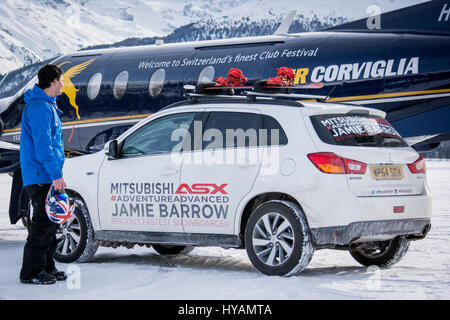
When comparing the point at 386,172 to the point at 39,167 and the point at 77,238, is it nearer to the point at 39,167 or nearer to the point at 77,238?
the point at 39,167

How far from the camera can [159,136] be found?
29.5 ft

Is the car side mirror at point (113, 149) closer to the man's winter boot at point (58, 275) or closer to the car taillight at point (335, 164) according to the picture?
the man's winter boot at point (58, 275)

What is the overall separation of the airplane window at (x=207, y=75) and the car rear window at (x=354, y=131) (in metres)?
6.39

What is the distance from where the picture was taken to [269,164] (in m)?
7.96

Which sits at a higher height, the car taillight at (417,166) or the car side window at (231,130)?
the car side window at (231,130)

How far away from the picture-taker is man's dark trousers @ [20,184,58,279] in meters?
7.55

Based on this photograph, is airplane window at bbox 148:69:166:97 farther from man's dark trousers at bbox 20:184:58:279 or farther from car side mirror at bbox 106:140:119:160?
man's dark trousers at bbox 20:184:58:279

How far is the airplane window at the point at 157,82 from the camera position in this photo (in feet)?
50.0

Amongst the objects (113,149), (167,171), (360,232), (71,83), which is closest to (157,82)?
(71,83)

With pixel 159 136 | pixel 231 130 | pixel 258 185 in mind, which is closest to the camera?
pixel 258 185

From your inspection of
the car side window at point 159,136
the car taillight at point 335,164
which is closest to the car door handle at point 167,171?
the car side window at point 159,136

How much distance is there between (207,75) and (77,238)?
614 cm

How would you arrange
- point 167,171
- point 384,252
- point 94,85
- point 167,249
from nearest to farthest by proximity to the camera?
point 167,171
point 384,252
point 167,249
point 94,85

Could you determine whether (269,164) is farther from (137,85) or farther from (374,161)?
(137,85)
